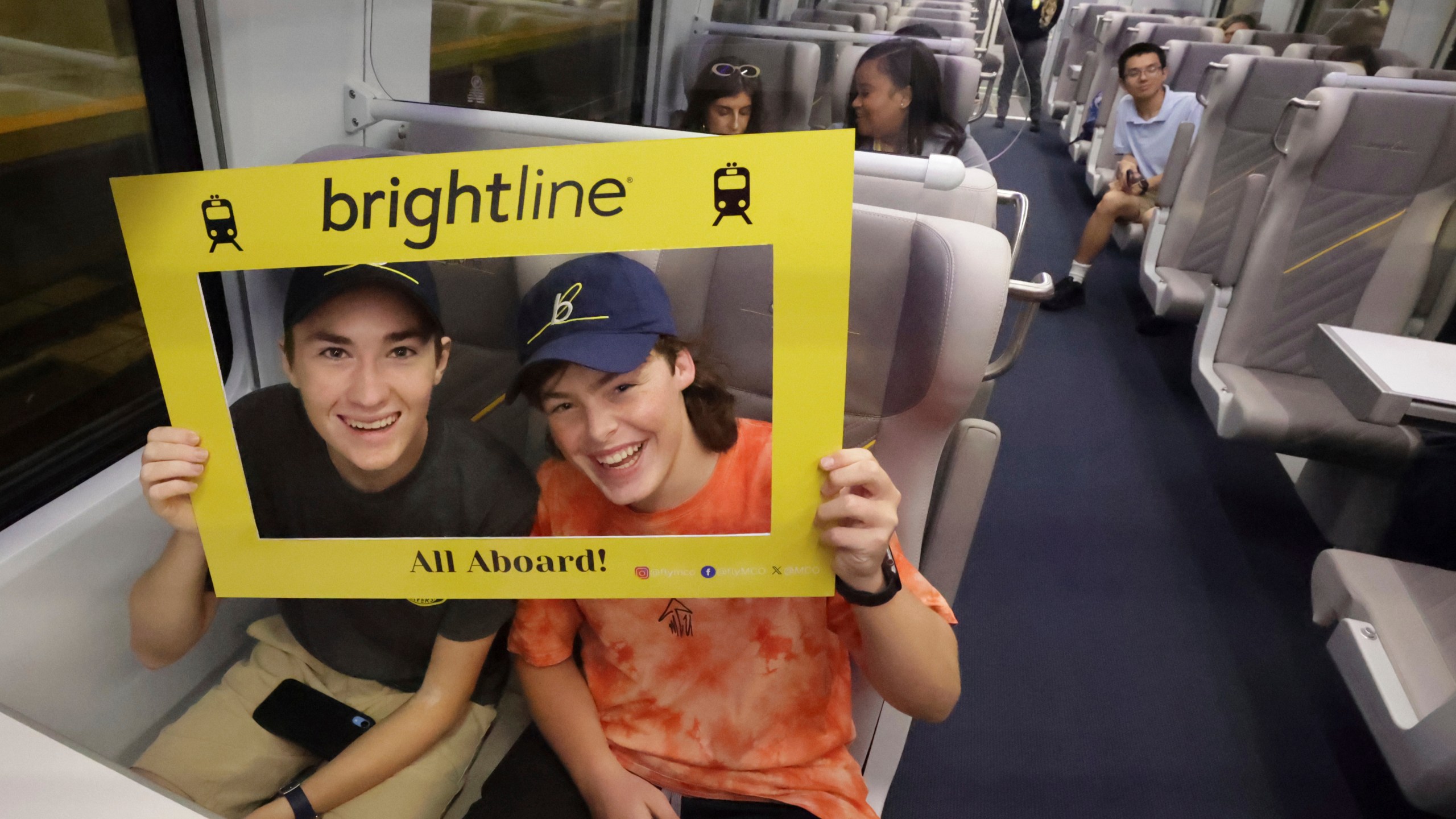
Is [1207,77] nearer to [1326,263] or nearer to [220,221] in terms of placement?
[1326,263]

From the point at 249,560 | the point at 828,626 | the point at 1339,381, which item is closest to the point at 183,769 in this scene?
the point at 249,560

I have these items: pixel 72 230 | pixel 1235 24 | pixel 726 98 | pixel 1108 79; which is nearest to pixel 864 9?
pixel 726 98

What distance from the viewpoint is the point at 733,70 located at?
200cm

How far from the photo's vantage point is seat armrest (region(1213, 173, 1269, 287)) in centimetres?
264

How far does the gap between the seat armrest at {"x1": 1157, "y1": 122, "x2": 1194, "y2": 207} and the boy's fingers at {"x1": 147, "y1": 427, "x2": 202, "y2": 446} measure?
3.90 meters

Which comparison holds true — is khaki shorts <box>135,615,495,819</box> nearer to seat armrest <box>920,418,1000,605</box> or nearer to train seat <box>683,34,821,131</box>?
seat armrest <box>920,418,1000,605</box>

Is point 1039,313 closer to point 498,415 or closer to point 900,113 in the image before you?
point 900,113

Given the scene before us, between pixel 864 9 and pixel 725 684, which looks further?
pixel 864 9

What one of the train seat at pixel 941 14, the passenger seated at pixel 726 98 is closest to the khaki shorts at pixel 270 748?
the passenger seated at pixel 726 98

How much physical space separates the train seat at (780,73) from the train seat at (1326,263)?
1.55m

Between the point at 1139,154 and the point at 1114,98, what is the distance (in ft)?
4.35

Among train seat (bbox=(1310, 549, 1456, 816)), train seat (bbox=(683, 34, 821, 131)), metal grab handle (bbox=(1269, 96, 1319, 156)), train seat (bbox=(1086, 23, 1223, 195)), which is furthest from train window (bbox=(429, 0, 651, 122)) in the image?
train seat (bbox=(1086, 23, 1223, 195))

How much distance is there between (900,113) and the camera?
1982mm

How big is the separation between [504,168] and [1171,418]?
3.39 meters
